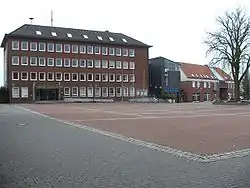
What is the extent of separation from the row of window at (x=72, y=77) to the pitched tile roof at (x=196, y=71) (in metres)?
21.5

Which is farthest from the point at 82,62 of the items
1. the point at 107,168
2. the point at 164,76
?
the point at 107,168

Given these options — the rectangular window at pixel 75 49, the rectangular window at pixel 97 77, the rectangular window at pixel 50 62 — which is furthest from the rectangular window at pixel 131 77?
the rectangular window at pixel 50 62

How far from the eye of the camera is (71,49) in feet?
300

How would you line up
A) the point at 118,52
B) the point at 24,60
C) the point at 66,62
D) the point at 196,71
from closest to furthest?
the point at 24,60 → the point at 66,62 → the point at 118,52 → the point at 196,71

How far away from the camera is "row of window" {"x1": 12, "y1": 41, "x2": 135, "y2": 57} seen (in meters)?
85.9

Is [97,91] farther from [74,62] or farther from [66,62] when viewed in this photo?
[66,62]

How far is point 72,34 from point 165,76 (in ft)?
90.3

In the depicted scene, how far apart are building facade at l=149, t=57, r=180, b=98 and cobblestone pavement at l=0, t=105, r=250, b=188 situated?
3707 inches

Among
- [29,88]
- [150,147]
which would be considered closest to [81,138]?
[150,147]

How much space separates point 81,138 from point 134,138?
198 cm

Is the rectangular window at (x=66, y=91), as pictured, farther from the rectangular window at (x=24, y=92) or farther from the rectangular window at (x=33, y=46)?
the rectangular window at (x=33, y=46)

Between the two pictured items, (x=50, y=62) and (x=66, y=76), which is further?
(x=66, y=76)

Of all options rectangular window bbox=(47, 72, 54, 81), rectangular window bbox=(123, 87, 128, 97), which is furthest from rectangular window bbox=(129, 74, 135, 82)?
rectangular window bbox=(47, 72, 54, 81)

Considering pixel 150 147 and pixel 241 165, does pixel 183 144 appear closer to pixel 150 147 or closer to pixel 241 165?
pixel 150 147
